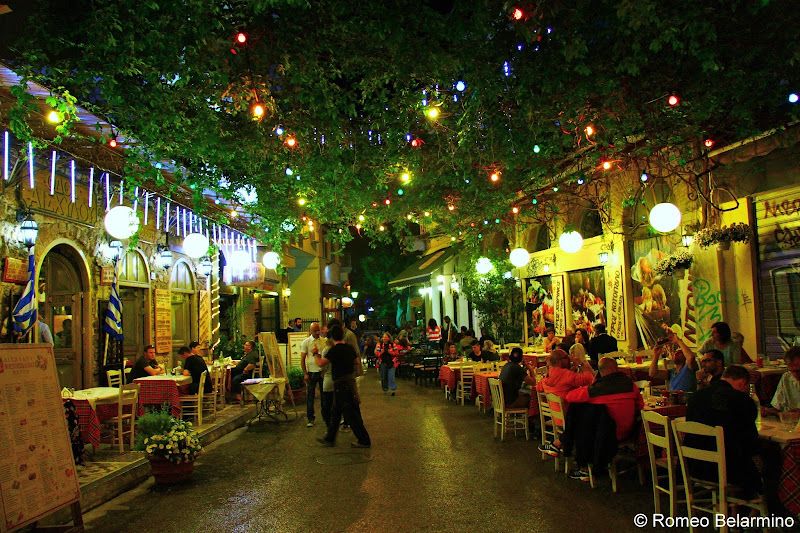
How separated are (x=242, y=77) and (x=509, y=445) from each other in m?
6.78

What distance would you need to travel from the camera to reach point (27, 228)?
33.6 ft

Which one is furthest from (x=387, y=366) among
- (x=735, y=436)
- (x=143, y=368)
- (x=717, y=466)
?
(x=735, y=436)

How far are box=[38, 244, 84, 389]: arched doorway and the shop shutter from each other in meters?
13.0

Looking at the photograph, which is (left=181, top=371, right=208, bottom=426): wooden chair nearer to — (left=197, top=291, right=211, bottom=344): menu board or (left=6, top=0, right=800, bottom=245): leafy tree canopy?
(left=6, top=0, right=800, bottom=245): leafy tree canopy

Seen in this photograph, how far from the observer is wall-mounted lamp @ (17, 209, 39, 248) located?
404 inches

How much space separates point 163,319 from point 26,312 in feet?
20.6

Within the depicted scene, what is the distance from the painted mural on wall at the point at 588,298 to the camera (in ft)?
53.8

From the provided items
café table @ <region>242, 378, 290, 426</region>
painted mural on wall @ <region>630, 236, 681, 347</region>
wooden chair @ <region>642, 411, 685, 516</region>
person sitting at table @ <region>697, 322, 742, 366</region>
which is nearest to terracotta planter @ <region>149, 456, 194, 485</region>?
café table @ <region>242, 378, 290, 426</region>

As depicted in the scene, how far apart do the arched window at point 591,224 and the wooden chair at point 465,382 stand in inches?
215

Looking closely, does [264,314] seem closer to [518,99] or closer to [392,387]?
[392,387]

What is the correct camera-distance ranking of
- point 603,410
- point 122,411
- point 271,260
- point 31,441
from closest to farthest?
point 31,441, point 603,410, point 122,411, point 271,260

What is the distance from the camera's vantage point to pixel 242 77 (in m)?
8.76

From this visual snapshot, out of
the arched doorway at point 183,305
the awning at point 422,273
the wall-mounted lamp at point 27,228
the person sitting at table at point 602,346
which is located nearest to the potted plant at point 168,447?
the wall-mounted lamp at point 27,228

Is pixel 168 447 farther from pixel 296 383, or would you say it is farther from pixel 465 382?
pixel 465 382
